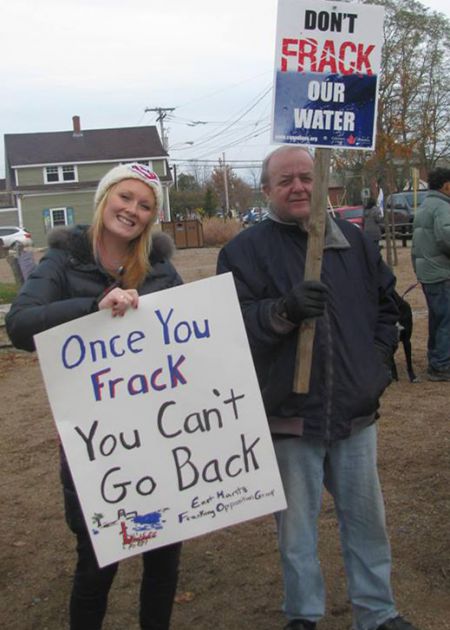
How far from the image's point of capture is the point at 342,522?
2938 millimetres

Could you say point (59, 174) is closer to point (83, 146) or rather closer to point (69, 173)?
point (69, 173)

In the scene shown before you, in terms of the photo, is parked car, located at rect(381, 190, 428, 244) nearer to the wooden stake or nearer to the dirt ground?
the dirt ground

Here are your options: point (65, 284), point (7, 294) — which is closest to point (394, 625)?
point (65, 284)

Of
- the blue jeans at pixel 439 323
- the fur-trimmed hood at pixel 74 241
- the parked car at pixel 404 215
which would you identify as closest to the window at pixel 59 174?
the parked car at pixel 404 215

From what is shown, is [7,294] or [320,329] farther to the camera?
[7,294]

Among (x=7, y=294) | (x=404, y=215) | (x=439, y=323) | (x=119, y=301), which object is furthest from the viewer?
(x=404, y=215)

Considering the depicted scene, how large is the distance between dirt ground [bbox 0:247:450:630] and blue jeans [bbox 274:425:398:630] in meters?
0.33

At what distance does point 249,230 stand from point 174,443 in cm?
83

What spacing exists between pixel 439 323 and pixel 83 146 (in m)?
48.4

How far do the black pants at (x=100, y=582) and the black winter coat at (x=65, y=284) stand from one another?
539 millimetres

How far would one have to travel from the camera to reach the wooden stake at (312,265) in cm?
263

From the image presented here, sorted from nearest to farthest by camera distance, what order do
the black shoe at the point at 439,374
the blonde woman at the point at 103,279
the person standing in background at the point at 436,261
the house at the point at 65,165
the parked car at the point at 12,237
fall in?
the blonde woman at the point at 103,279
the person standing in background at the point at 436,261
the black shoe at the point at 439,374
the parked car at the point at 12,237
the house at the point at 65,165

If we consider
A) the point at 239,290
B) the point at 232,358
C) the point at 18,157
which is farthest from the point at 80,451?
the point at 18,157

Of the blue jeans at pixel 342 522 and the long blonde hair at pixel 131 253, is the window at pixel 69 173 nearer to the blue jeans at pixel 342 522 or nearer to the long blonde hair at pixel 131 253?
the long blonde hair at pixel 131 253
